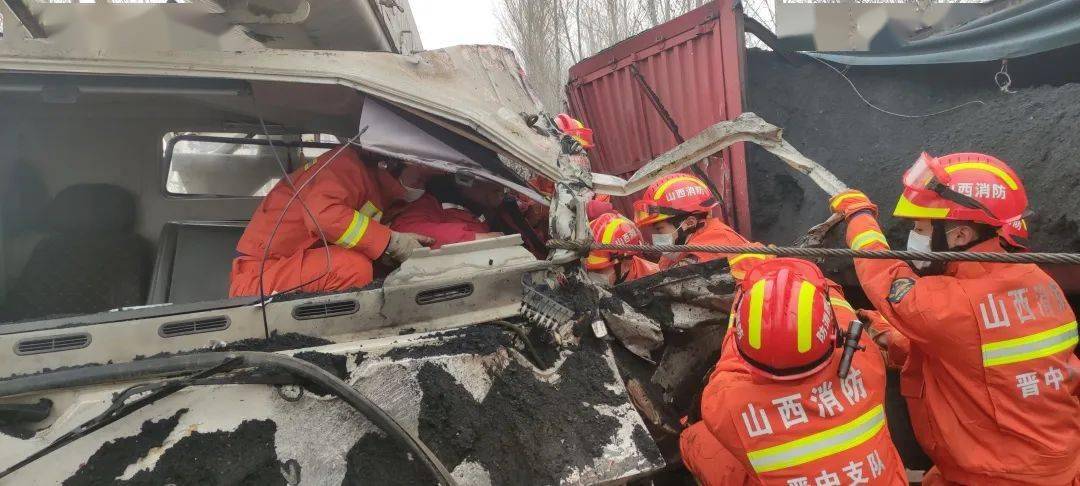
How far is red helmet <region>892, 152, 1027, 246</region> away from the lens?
2.40 meters

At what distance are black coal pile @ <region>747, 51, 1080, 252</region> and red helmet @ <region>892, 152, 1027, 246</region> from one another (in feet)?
2.23

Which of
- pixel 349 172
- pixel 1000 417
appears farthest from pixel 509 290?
pixel 1000 417

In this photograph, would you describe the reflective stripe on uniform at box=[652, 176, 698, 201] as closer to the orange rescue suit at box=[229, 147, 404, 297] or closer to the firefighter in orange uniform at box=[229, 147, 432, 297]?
the firefighter in orange uniform at box=[229, 147, 432, 297]

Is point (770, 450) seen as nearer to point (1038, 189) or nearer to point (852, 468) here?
point (852, 468)

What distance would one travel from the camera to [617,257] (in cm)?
394

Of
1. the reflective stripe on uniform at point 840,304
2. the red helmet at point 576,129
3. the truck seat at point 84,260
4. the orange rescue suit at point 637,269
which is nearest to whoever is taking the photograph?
the reflective stripe on uniform at point 840,304

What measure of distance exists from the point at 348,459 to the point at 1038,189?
3.24 m

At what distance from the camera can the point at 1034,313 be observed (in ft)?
7.52

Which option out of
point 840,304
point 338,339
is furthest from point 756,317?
point 338,339

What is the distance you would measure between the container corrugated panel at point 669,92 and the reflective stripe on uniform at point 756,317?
2.23 meters

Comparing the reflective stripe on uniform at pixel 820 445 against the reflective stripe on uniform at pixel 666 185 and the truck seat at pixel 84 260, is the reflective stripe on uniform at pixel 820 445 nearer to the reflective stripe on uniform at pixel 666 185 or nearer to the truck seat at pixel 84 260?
the reflective stripe on uniform at pixel 666 185

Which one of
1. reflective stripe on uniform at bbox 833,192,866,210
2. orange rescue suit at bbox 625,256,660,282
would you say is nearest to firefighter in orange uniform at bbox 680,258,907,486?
reflective stripe on uniform at bbox 833,192,866,210

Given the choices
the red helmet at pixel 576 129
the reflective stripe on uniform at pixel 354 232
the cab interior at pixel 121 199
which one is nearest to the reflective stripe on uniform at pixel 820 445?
the reflective stripe on uniform at pixel 354 232

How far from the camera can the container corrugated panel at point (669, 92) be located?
4.40 meters
